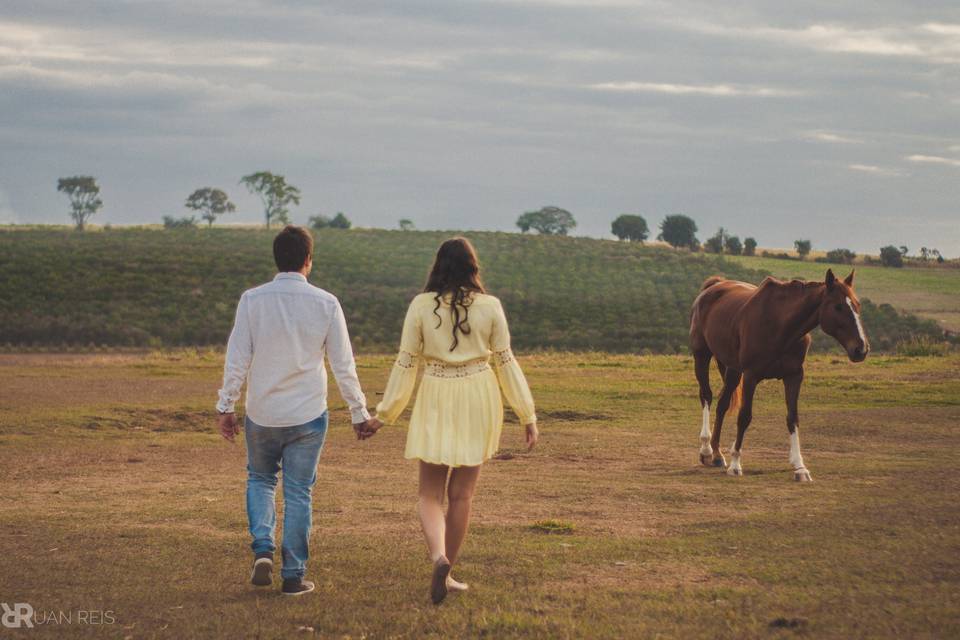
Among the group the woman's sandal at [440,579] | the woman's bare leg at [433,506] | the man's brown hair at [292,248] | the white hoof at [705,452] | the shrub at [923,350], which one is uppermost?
the man's brown hair at [292,248]

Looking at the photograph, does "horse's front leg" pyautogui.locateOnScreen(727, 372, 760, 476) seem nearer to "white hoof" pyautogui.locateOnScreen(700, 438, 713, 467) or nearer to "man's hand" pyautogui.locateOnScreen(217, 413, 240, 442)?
"white hoof" pyautogui.locateOnScreen(700, 438, 713, 467)

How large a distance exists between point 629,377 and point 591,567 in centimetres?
2161

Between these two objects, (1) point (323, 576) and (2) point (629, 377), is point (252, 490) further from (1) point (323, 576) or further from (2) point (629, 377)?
(2) point (629, 377)

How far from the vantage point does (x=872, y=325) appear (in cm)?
5984

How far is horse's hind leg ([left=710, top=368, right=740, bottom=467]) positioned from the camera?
13.6 metres

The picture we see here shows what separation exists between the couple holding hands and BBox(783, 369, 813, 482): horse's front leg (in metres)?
6.23

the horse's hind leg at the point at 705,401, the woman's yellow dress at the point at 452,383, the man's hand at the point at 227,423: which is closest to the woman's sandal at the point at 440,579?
the woman's yellow dress at the point at 452,383

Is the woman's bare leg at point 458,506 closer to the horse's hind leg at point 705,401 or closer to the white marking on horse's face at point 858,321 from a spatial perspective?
the white marking on horse's face at point 858,321

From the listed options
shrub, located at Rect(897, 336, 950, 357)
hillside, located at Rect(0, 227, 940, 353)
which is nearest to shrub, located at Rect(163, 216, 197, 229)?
hillside, located at Rect(0, 227, 940, 353)

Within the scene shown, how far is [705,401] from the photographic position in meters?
14.8

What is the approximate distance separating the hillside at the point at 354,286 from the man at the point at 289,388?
40.2 m

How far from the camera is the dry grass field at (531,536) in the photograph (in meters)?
5.91

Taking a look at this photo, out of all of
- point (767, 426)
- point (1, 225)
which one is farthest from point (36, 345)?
point (1, 225)

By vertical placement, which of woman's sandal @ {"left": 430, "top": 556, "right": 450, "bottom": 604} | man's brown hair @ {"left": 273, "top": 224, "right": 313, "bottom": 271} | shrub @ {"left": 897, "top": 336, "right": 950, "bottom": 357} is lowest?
shrub @ {"left": 897, "top": 336, "right": 950, "bottom": 357}
